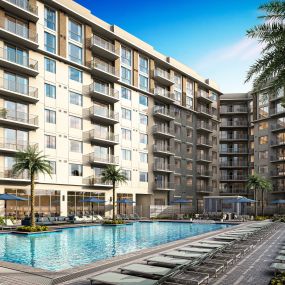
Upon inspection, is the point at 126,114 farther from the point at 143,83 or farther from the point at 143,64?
the point at 143,64

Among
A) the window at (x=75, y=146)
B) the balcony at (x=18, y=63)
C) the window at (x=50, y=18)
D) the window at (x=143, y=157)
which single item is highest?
the window at (x=50, y=18)

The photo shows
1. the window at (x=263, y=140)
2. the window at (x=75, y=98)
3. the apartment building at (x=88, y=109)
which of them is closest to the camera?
the apartment building at (x=88, y=109)

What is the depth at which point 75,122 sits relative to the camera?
144 ft

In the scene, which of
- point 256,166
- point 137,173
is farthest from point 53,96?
point 256,166

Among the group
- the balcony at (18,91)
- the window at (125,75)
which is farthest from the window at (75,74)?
the window at (125,75)

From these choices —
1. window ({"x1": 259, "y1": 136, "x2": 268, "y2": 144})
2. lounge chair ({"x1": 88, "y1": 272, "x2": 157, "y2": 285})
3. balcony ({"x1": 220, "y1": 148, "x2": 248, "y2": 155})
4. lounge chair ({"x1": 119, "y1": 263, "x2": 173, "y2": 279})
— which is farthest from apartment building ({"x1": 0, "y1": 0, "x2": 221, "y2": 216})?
lounge chair ({"x1": 88, "y1": 272, "x2": 157, "y2": 285})

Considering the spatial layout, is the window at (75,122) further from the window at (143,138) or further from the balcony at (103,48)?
the window at (143,138)

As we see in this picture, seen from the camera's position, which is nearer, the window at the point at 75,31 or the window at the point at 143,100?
the window at the point at 75,31

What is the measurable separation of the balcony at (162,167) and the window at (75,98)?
16745mm

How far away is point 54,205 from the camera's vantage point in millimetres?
40844

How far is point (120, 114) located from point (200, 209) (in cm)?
2559

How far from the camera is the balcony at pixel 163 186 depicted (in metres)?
56.0

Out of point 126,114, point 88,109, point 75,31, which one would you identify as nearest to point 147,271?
point 88,109

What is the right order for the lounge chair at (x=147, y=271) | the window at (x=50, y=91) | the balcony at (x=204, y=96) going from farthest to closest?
the balcony at (x=204, y=96), the window at (x=50, y=91), the lounge chair at (x=147, y=271)
